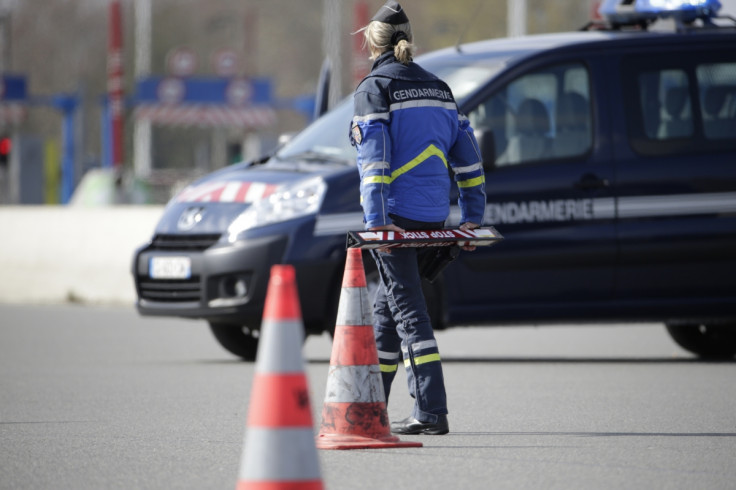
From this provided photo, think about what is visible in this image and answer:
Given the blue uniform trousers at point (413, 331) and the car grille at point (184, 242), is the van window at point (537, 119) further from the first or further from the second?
the blue uniform trousers at point (413, 331)

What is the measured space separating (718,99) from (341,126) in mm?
2479

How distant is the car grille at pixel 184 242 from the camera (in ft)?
32.9

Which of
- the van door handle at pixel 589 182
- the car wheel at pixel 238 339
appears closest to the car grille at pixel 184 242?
the car wheel at pixel 238 339

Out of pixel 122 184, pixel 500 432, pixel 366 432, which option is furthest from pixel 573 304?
pixel 122 184

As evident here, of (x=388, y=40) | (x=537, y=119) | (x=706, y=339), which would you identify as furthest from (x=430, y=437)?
(x=706, y=339)

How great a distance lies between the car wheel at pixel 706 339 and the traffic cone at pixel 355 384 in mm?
5147

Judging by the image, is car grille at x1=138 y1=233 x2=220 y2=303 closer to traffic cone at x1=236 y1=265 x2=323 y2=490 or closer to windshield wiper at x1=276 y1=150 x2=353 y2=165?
windshield wiper at x1=276 y1=150 x2=353 y2=165

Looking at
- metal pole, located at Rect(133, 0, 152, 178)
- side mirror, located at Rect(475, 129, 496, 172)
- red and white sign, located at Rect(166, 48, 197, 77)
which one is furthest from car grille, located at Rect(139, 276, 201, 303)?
red and white sign, located at Rect(166, 48, 197, 77)

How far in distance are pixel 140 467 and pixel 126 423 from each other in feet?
4.45

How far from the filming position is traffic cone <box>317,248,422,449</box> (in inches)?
252

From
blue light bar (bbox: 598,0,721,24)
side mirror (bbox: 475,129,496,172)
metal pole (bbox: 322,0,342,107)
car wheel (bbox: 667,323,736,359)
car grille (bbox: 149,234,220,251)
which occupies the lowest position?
car wheel (bbox: 667,323,736,359)

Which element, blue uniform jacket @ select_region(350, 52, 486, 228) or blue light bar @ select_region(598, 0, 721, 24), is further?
blue light bar @ select_region(598, 0, 721, 24)

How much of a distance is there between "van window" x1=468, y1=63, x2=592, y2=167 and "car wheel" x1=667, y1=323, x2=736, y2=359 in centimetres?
181

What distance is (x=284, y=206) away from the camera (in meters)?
9.87
